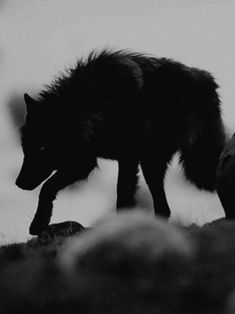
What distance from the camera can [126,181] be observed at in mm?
8547

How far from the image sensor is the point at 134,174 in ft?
28.2

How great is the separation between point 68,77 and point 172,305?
608 centimetres

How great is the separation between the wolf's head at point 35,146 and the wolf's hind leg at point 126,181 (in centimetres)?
82

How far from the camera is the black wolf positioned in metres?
8.28

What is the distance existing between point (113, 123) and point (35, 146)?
0.99 meters

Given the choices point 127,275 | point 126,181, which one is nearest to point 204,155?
point 126,181

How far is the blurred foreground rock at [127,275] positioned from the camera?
2.82 meters

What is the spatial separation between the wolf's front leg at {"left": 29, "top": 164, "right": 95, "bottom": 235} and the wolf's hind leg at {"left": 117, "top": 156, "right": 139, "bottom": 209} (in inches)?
23.8

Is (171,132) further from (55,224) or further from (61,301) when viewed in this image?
(61,301)

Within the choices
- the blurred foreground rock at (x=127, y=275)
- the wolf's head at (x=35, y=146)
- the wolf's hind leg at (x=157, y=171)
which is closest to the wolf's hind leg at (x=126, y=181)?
the wolf's hind leg at (x=157, y=171)

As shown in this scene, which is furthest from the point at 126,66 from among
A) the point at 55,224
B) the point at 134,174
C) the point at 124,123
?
the point at 55,224

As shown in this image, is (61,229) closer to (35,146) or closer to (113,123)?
(35,146)

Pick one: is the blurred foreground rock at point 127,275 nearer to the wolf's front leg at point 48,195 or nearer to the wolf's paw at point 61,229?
the wolf's paw at point 61,229

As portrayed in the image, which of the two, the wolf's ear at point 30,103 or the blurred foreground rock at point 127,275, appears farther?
the wolf's ear at point 30,103
